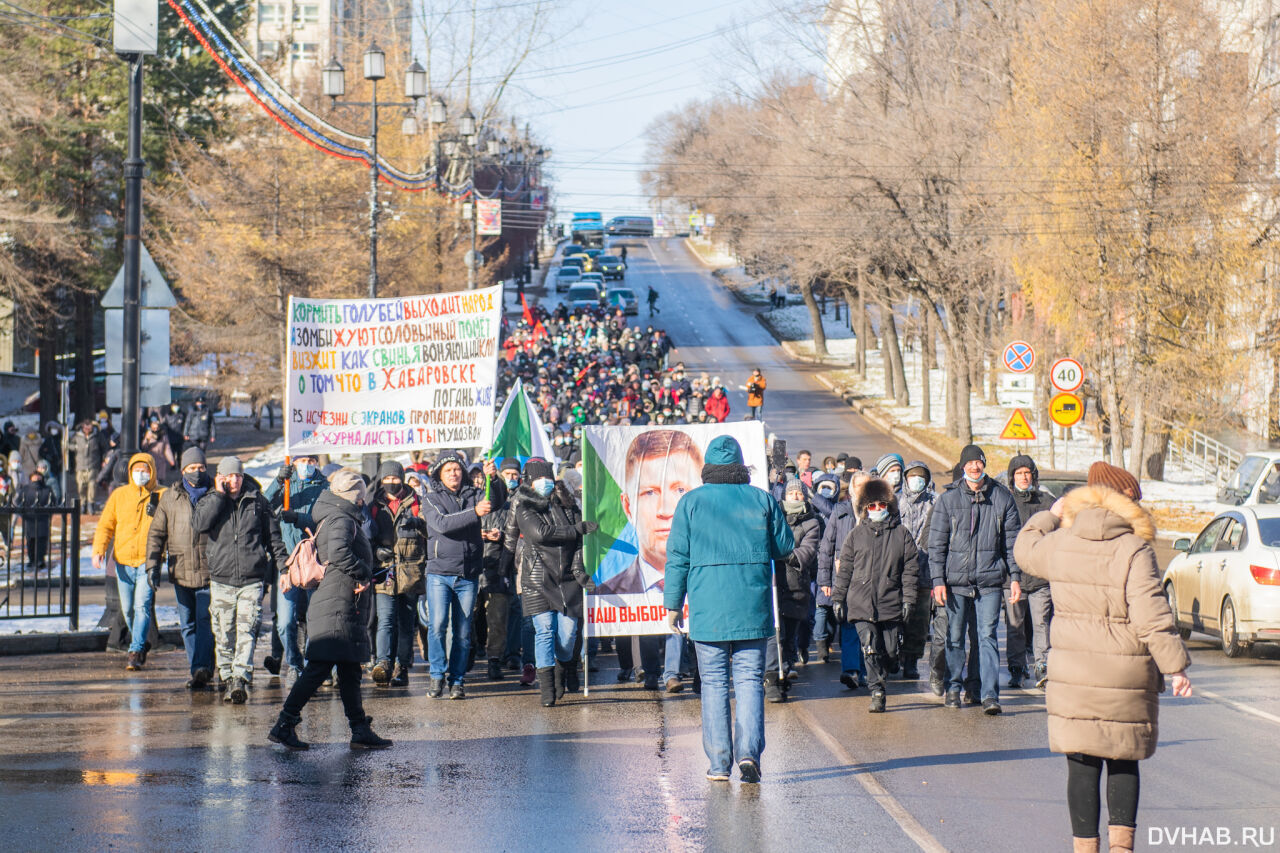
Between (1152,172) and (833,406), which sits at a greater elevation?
(1152,172)

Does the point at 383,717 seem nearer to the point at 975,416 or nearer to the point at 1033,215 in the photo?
the point at 1033,215

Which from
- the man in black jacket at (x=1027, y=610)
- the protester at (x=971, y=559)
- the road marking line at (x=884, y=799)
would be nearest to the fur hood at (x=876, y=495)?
the protester at (x=971, y=559)

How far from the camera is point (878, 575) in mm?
11180

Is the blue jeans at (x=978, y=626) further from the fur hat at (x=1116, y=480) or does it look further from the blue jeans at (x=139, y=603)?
the blue jeans at (x=139, y=603)

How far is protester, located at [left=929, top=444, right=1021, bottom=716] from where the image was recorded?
11.0m

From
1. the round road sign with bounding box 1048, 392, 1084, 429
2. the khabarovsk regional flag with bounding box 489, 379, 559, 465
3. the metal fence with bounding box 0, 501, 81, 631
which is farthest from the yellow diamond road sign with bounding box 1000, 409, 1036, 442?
the metal fence with bounding box 0, 501, 81, 631

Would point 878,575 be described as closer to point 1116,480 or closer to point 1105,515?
point 1116,480

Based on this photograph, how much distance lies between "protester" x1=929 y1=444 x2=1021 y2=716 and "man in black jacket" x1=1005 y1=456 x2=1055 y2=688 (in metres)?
0.27

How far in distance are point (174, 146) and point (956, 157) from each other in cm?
2183

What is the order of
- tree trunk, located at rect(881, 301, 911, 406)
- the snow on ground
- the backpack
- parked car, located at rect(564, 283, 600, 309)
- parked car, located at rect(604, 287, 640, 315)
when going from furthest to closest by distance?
1. parked car, located at rect(604, 287, 640, 315)
2. parked car, located at rect(564, 283, 600, 309)
3. tree trunk, located at rect(881, 301, 911, 406)
4. the snow on ground
5. the backpack

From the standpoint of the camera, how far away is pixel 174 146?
42.1m

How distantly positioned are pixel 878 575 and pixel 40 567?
43.0 feet

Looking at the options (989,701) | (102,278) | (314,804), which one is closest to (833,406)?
(102,278)

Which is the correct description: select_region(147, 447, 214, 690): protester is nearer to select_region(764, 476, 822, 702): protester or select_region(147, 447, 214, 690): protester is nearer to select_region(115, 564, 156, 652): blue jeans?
select_region(115, 564, 156, 652): blue jeans
